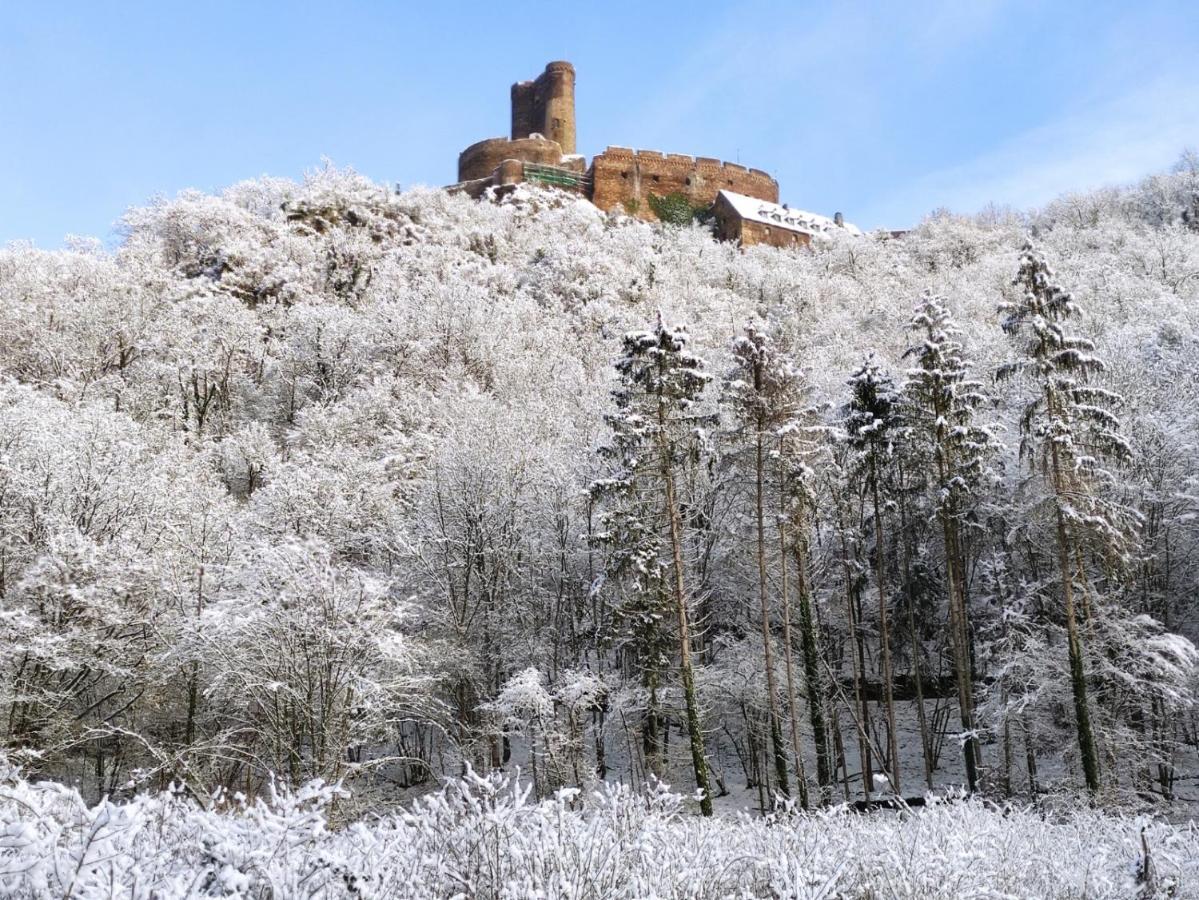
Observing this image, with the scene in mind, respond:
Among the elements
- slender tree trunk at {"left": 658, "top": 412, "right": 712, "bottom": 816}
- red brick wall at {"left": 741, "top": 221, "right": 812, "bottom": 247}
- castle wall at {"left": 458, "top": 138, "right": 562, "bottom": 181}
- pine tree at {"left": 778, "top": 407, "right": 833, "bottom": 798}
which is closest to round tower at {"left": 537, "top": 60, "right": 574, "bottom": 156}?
castle wall at {"left": 458, "top": 138, "right": 562, "bottom": 181}

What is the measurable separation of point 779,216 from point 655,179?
13736mm

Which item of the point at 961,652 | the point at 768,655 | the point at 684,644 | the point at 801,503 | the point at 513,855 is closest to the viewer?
the point at 513,855

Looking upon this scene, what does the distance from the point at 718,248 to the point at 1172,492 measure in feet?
179

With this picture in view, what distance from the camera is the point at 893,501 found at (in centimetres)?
2341

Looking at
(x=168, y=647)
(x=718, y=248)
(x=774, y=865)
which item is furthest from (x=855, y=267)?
(x=774, y=865)

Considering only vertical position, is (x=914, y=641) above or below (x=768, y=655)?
below

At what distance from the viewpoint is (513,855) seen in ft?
18.4

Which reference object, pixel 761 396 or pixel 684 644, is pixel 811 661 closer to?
pixel 684 644

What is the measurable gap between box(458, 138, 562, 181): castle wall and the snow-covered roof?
18383 mm

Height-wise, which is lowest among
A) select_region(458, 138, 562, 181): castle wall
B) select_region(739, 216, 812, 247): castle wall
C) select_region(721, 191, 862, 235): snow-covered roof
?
select_region(739, 216, 812, 247): castle wall

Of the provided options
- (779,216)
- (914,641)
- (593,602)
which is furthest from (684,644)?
(779,216)

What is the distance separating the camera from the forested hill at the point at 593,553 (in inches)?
675

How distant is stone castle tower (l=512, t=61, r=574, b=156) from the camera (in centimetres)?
9138

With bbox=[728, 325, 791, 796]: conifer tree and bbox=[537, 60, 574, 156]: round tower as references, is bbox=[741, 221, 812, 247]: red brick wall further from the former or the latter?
bbox=[728, 325, 791, 796]: conifer tree
